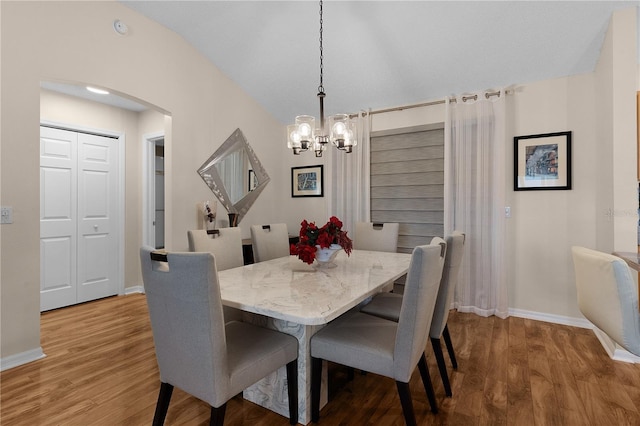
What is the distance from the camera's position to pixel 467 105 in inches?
135

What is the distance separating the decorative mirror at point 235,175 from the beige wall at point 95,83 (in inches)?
4.4

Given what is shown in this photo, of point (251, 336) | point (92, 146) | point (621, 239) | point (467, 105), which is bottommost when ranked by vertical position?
point (251, 336)

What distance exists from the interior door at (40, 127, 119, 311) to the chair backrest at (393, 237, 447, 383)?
394cm

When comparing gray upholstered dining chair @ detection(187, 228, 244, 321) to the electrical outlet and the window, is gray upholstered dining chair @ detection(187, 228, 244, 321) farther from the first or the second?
the window

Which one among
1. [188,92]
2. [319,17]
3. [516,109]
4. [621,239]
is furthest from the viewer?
[188,92]

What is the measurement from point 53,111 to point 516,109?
4.89 meters

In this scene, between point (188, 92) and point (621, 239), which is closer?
point (621, 239)

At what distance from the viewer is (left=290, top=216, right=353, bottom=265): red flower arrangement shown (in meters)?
2.08

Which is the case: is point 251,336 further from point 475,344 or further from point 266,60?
point 266,60

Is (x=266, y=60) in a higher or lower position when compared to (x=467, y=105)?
higher

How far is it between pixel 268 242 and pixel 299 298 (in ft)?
4.69

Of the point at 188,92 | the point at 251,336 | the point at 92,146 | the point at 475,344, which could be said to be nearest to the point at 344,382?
the point at 251,336

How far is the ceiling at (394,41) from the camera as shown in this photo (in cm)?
263

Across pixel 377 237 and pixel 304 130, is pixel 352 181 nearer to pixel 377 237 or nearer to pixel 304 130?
pixel 377 237
